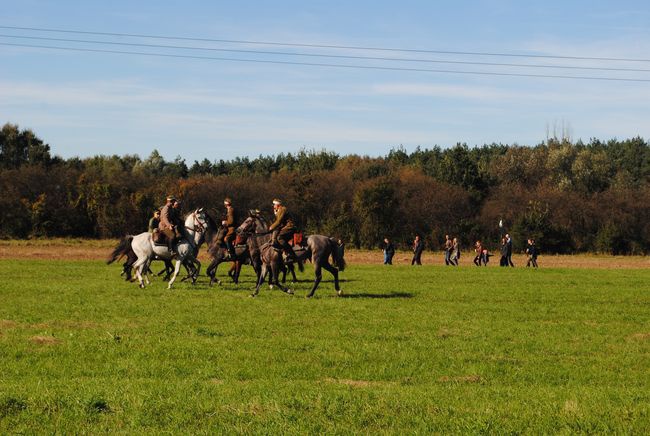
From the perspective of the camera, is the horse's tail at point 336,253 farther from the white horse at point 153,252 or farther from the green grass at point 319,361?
the white horse at point 153,252

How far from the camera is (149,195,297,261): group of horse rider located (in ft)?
74.4

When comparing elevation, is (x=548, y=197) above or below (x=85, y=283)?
above

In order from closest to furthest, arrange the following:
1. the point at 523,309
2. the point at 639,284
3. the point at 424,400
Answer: the point at 424,400 < the point at 523,309 < the point at 639,284

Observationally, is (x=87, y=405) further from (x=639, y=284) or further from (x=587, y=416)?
(x=639, y=284)

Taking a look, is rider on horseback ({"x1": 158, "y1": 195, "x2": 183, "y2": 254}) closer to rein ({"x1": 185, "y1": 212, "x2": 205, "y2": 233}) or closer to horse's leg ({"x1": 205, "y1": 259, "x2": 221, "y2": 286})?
rein ({"x1": 185, "y1": 212, "x2": 205, "y2": 233})

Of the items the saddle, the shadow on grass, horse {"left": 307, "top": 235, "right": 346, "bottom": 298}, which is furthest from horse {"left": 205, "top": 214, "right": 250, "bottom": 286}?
the shadow on grass

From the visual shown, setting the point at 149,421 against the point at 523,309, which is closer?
the point at 149,421

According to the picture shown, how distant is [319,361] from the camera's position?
13.0 meters

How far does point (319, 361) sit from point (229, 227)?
1301 centimetres

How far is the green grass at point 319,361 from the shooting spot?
346 inches

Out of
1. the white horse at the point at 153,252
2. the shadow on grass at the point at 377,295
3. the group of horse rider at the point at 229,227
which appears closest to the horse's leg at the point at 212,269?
the group of horse rider at the point at 229,227

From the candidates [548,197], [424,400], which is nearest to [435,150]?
[548,197]

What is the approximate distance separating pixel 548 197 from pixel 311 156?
45858mm

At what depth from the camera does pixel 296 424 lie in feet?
28.2
